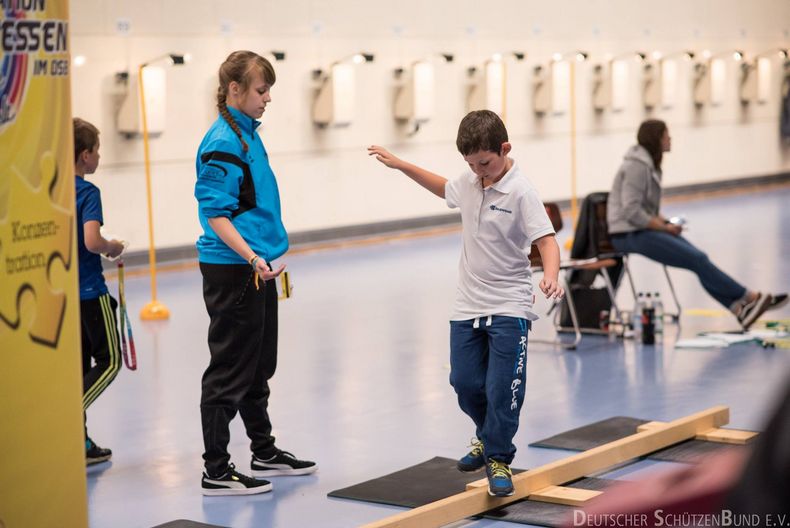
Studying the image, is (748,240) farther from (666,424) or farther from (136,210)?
(666,424)

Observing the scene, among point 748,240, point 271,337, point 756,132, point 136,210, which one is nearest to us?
point 271,337

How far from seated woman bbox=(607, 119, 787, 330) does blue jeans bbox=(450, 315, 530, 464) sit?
12.8 ft

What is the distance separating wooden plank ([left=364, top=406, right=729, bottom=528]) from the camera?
4664mm

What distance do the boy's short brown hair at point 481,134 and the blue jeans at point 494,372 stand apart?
0.64 m

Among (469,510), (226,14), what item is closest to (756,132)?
(226,14)

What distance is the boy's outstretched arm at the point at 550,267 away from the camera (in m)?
4.67

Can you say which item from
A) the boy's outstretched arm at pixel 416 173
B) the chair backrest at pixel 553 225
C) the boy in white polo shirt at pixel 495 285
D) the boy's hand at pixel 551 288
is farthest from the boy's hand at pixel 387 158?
the chair backrest at pixel 553 225

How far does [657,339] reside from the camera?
872 centimetres

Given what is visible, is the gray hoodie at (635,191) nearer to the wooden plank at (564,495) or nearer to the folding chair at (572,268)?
the folding chair at (572,268)

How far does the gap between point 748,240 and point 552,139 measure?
4445 mm

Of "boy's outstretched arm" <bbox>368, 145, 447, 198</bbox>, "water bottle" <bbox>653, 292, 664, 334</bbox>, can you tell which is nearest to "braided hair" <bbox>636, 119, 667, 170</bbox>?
"water bottle" <bbox>653, 292, 664, 334</bbox>

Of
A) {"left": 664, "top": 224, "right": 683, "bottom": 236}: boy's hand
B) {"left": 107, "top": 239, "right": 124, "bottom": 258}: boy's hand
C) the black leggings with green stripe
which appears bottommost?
the black leggings with green stripe

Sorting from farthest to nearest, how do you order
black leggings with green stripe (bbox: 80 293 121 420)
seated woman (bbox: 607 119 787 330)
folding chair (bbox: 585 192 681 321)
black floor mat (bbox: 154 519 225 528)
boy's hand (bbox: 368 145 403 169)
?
folding chair (bbox: 585 192 681 321) → seated woman (bbox: 607 119 787 330) → black leggings with green stripe (bbox: 80 293 121 420) → boy's hand (bbox: 368 145 403 169) → black floor mat (bbox: 154 519 225 528)

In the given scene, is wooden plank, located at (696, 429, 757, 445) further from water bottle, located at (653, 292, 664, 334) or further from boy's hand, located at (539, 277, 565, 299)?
water bottle, located at (653, 292, 664, 334)
